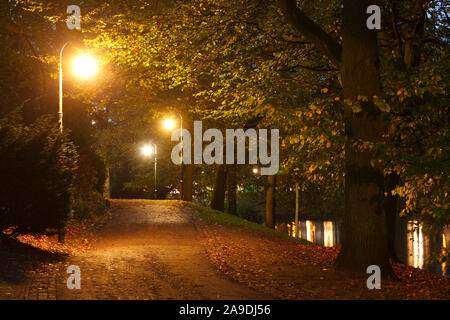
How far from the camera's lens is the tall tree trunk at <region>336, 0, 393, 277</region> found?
11523 millimetres

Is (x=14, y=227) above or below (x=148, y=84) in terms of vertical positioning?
below

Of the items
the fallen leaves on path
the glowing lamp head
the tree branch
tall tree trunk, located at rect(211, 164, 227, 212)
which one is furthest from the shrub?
tall tree trunk, located at rect(211, 164, 227, 212)

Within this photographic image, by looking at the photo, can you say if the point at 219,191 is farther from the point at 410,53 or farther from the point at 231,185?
the point at 410,53

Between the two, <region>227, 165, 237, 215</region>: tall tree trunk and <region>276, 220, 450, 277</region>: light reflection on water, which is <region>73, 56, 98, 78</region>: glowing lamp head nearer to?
<region>276, 220, 450, 277</region>: light reflection on water

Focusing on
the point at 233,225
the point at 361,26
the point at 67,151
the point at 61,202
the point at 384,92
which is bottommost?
the point at 233,225

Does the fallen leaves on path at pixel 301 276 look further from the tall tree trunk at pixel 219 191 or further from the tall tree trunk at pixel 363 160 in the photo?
the tall tree trunk at pixel 219 191

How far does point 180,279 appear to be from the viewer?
10.9 meters

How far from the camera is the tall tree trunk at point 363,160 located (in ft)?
37.8

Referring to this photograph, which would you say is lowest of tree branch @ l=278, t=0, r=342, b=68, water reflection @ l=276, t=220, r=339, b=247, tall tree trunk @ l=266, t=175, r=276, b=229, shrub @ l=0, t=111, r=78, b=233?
water reflection @ l=276, t=220, r=339, b=247

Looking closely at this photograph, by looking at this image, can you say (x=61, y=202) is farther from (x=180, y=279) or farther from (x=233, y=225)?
(x=233, y=225)

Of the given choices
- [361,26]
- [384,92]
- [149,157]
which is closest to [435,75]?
[384,92]

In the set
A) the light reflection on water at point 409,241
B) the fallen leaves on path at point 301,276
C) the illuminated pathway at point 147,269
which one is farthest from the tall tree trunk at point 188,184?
the fallen leaves on path at point 301,276

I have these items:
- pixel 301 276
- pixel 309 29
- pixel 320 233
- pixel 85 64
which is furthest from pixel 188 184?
pixel 320 233
